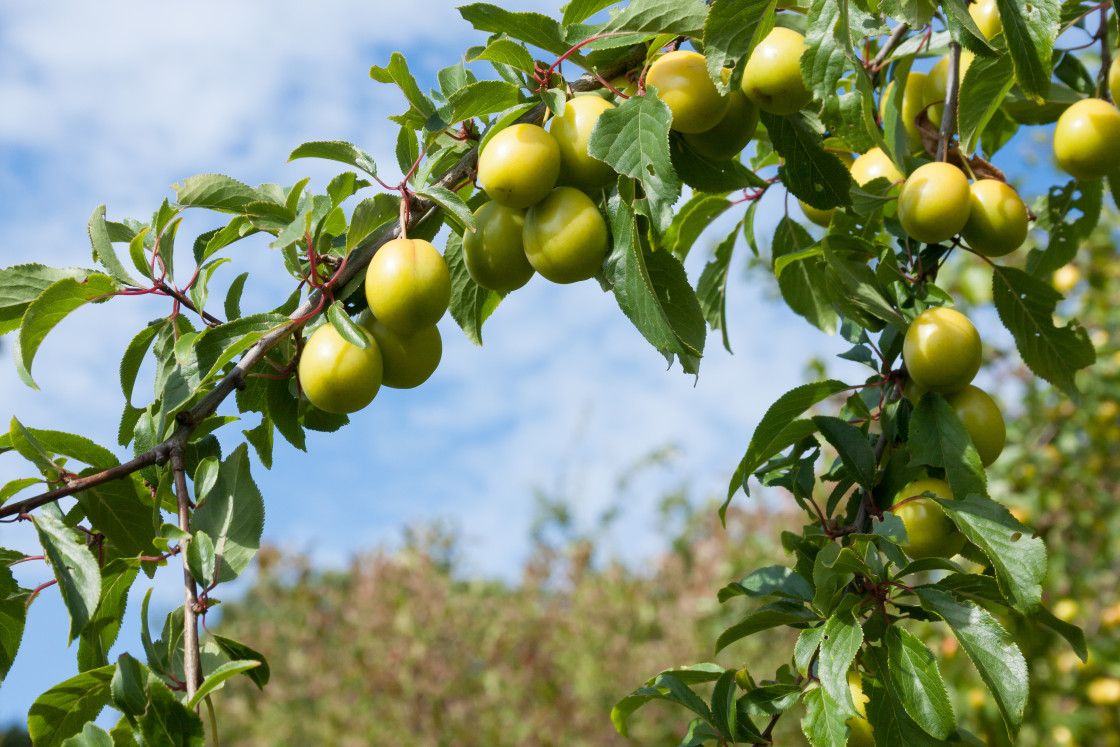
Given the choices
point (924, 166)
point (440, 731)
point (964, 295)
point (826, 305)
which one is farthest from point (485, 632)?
point (924, 166)

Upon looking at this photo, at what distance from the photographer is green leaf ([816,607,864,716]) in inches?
32.3

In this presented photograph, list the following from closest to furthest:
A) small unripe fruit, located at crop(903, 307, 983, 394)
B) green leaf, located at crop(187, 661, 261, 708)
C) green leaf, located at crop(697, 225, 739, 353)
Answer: green leaf, located at crop(187, 661, 261, 708)
small unripe fruit, located at crop(903, 307, 983, 394)
green leaf, located at crop(697, 225, 739, 353)

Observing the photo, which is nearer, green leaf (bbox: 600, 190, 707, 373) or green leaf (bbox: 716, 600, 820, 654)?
green leaf (bbox: 600, 190, 707, 373)

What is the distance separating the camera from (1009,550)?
2.87 feet

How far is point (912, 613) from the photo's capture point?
0.94m

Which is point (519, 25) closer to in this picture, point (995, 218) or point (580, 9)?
point (580, 9)

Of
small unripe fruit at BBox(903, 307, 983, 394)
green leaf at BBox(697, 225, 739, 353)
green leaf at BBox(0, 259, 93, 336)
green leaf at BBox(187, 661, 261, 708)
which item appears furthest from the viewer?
green leaf at BBox(697, 225, 739, 353)

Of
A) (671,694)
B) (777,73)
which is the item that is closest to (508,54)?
(777,73)

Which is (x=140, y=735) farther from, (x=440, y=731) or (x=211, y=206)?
(x=440, y=731)

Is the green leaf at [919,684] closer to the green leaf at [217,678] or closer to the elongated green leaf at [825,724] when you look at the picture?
the elongated green leaf at [825,724]

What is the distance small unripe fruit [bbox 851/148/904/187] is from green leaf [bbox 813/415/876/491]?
38 cm

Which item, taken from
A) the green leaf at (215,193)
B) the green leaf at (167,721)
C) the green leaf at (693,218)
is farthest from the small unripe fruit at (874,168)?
the green leaf at (167,721)

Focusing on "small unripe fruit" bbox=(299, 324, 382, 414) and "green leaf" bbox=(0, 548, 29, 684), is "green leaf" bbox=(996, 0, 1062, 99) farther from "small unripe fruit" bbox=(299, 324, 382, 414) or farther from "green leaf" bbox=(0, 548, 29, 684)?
"green leaf" bbox=(0, 548, 29, 684)

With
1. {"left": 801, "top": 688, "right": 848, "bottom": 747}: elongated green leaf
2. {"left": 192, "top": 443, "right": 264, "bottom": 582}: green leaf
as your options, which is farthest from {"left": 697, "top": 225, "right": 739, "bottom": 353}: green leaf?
{"left": 192, "top": 443, "right": 264, "bottom": 582}: green leaf
